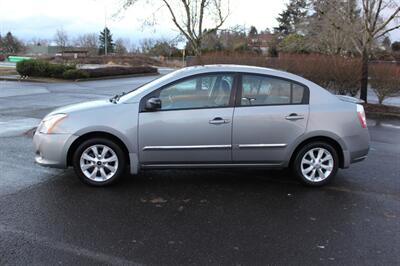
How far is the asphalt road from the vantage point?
3670 millimetres

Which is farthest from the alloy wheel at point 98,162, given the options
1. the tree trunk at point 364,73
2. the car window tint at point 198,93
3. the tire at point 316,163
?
the tree trunk at point 364,73

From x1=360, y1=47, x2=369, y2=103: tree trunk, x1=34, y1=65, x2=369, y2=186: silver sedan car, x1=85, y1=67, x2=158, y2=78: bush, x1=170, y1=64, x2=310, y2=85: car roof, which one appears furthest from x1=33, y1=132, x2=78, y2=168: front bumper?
x1=85, y1=67, x2=158, y2=78: bush

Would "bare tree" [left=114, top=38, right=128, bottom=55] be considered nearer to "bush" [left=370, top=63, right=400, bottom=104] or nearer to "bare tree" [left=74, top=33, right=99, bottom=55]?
"bare tree" [left=74, top=33, right=99, bottom=55]

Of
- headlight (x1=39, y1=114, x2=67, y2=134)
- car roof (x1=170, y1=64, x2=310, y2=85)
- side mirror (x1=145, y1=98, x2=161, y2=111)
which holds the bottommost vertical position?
headlight (x1=39, y1=114, x2=67, y2=134)

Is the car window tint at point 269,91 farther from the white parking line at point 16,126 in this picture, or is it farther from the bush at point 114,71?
the bush at point 114,71

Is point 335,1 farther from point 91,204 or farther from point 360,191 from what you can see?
point 91,204

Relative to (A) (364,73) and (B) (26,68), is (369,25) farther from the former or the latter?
(B) (26,68)

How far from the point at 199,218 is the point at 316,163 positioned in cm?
202

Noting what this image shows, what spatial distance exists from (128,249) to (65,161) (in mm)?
2041

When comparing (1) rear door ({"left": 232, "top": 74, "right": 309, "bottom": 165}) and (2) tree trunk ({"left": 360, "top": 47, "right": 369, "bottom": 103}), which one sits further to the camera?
(2) tree trunk ({"left": 360, "top": 47, "right": 369, "bottom": 103})

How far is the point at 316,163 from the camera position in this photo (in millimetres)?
5680

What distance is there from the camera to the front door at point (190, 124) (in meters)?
5.32

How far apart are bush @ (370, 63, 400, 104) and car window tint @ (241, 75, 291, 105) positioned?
10714 millimetres

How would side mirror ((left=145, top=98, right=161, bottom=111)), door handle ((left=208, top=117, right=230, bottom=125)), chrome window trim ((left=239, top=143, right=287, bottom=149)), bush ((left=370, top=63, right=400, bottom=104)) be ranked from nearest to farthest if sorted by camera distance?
side mirror ((left=145, top=98, right=161, bottom=111)) < door handle ((left=208, top=117, right=230, bottom=125)) < chrome window trim ((left=239, top=143, right=287, bottom=149)) < bush ((left=370, top=63, right=400, bottom=104))
